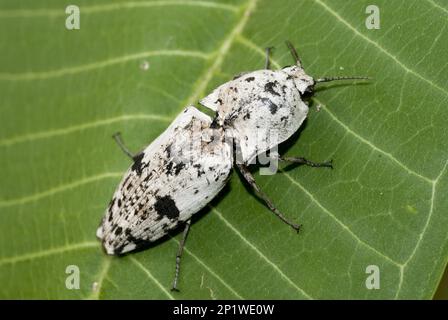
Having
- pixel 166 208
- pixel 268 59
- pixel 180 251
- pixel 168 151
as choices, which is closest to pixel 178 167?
pixel 168 151

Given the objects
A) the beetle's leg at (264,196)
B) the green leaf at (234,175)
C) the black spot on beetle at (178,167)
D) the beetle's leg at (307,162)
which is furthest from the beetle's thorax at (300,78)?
the black spot on beetle at (178,167)

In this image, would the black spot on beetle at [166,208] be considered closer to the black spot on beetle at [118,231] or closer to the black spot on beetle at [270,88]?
the black spot on beetle at [118,231]

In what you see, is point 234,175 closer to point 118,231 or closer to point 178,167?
point 178,167

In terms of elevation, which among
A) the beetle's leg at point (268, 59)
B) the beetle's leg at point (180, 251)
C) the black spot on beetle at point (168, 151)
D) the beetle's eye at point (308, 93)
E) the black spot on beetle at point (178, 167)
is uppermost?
the beetle's leg at point (268, 59)

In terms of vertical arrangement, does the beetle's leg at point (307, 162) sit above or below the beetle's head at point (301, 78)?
below

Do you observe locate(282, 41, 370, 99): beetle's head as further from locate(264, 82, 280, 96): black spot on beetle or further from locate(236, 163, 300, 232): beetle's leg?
locate(236, 163, 300, 232): beetle's leg

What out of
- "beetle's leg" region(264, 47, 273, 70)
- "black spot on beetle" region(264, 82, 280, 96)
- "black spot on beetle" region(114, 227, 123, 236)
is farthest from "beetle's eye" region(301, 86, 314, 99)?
"black spot on beetle" region(114, 227, 123, 236)

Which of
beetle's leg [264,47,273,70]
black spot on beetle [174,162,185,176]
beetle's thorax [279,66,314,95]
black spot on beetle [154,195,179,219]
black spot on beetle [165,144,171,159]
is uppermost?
beetle's leg [264,47,273,70]
